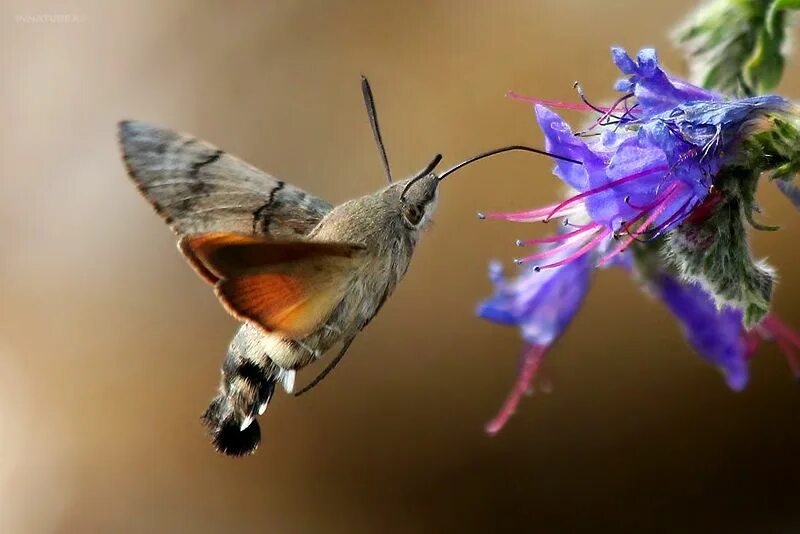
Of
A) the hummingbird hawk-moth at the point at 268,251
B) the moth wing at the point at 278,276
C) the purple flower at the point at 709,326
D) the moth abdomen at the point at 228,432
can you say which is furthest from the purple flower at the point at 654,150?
the moth abdomen at the point at 228,432

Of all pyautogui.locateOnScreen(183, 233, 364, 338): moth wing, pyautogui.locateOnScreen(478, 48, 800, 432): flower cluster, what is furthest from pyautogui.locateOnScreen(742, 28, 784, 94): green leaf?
pyautogui.locateOnScreen(183, 233, 364, 338): moth wing

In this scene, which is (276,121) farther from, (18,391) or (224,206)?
(224,206)

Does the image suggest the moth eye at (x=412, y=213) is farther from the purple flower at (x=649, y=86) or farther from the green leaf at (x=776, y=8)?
the green leaf at (x=776, y=8)

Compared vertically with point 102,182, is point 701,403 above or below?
below

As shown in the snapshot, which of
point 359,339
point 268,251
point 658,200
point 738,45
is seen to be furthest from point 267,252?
point 359,339

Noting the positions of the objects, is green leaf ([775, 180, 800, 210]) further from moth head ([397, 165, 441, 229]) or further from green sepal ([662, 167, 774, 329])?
moth head ([397, 165, 441, 229])

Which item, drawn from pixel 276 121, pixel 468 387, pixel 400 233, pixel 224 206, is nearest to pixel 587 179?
pixel 400 233
